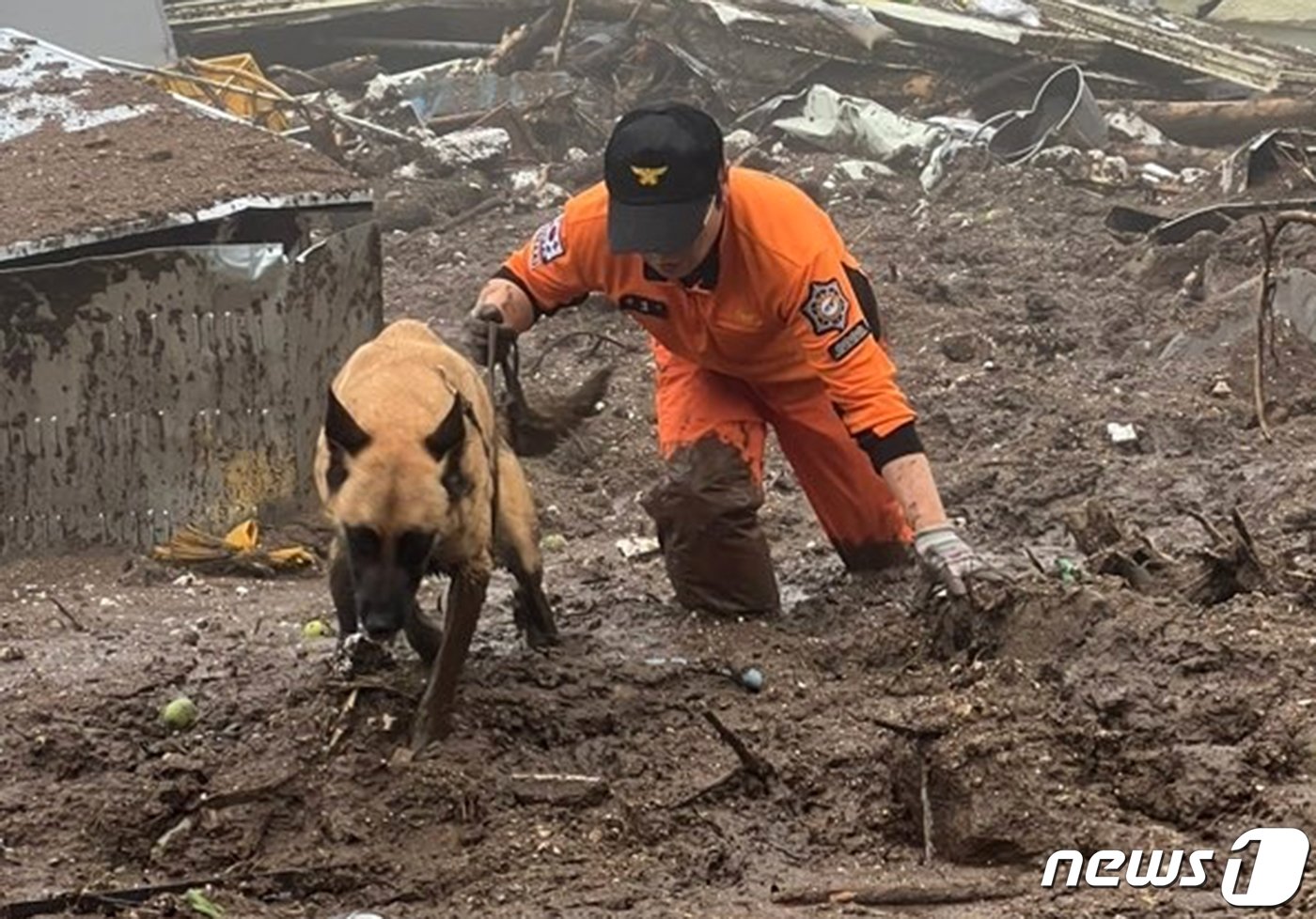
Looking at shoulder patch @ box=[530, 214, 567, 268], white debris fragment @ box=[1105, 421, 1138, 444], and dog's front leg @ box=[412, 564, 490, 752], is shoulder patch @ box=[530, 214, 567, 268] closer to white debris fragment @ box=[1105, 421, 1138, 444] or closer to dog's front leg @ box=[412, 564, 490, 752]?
dog's front leg @ box=[412, 564, 490, 752]

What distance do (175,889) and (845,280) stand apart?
2888mm

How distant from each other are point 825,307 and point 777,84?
1398 centimetres

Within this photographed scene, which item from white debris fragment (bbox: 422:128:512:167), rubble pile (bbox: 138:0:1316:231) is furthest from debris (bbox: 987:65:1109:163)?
white debris fragment (bbox: 422:128:512:167)

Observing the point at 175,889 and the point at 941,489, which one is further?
the point at 941,489

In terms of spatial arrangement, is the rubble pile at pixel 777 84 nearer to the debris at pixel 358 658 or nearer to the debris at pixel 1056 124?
the debris at pixel 1056 124

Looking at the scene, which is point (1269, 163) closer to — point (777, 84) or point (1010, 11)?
point (1010, 11)

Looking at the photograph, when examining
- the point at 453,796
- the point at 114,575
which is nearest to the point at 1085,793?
the point at 453,796

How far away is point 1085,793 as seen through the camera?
5.41 meters

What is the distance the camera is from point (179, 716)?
6414 millimetres

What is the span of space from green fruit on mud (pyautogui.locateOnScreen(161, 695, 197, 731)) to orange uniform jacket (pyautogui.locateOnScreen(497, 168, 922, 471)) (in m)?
1.82

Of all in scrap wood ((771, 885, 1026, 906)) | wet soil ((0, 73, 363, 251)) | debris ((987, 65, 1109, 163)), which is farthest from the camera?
debris ((987, 65, 1109, 163))

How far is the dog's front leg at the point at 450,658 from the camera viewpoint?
6098mm

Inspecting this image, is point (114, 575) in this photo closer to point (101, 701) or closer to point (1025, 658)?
point (101, 701)

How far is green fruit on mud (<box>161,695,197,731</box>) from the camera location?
21.0ft
